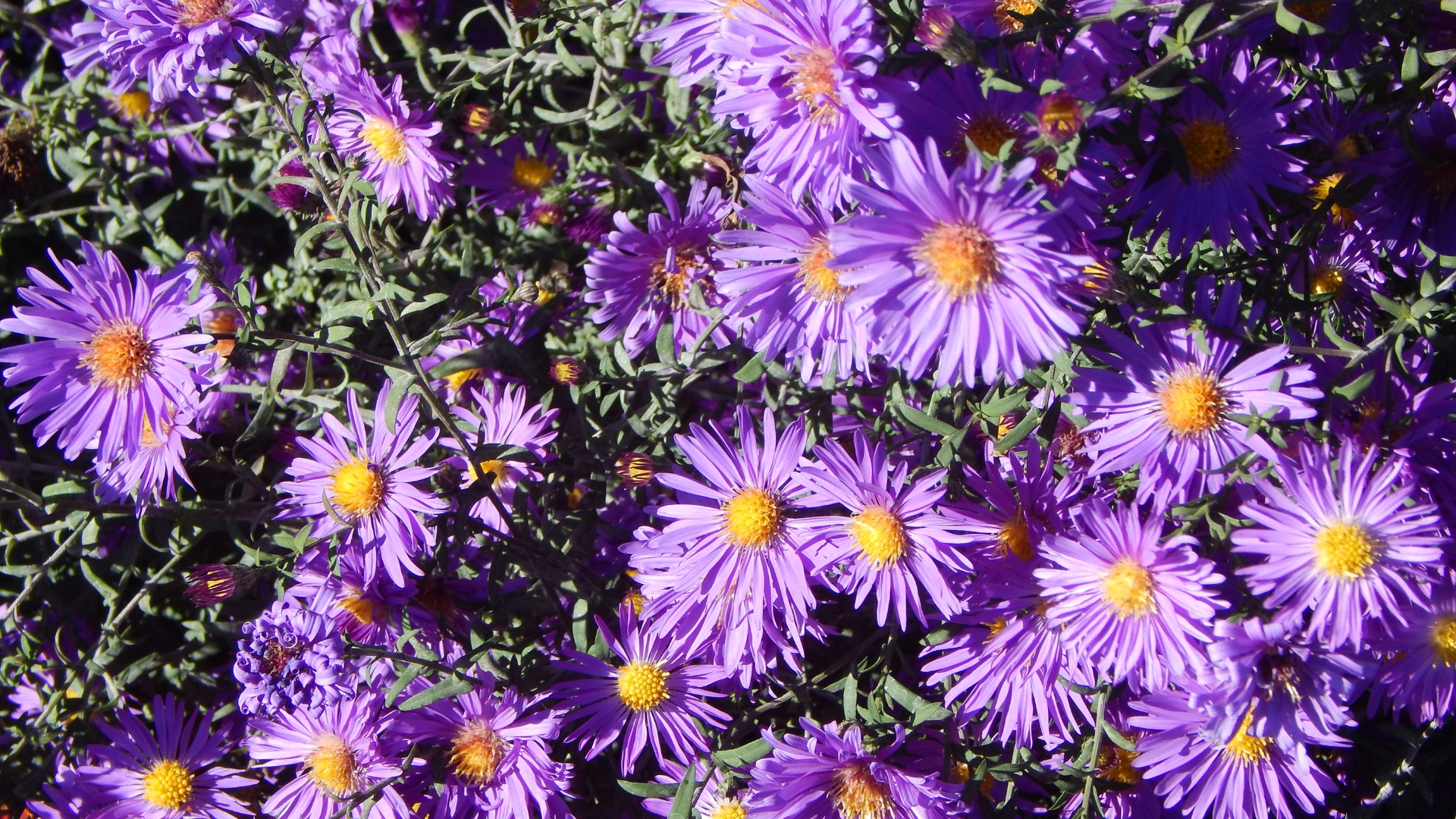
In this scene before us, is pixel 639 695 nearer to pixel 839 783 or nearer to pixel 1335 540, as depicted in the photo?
pixel 839 783

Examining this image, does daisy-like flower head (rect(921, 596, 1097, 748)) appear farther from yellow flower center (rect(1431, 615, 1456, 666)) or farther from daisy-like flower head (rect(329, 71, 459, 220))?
daisy-like flower head (rect(329, 71, 459, 220))

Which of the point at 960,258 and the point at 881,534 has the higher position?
the point at 960,258

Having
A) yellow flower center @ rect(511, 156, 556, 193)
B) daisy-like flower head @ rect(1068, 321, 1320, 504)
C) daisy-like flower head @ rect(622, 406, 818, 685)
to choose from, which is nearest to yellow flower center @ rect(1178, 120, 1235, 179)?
daisy-like flower head @ rect(1068, 321, 1320, 504)

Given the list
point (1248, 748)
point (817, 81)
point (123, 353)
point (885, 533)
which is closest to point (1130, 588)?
point (885, 533)

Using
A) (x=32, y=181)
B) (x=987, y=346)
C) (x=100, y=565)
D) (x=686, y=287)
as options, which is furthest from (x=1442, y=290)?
(x=32, y=181)

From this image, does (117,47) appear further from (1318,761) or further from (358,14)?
(1318,761)

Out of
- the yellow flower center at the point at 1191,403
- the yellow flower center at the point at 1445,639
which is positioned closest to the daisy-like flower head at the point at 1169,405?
the yellow flower center at the point at 1191,403

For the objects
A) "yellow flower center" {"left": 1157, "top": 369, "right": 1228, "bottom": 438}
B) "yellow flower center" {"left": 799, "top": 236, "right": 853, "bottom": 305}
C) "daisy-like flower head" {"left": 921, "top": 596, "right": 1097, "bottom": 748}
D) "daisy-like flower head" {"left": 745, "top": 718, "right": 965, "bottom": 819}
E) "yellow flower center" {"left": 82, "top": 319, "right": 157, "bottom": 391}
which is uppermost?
"yellow flower center" {"left": 799, "top": 236, "right": 853, "bottom": 305}
